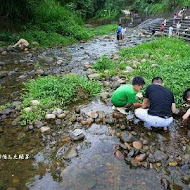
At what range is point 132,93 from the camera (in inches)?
199

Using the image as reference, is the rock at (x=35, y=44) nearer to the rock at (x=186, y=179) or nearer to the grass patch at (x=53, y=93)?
the grass patch at (x=53, y=93)

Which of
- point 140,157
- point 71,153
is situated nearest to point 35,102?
point 71,153

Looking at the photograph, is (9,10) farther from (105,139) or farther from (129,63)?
(105,139)

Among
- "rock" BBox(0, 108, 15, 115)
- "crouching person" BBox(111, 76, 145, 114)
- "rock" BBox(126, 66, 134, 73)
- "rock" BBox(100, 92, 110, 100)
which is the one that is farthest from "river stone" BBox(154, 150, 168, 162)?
"rock" BBox(126, 66, 134, 73)

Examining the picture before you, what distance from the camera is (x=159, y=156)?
160 inches

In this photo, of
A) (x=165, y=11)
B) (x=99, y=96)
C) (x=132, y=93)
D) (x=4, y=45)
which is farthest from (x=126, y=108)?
(x=165, y=11)

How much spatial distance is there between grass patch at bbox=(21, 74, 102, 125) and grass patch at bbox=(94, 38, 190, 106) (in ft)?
5.32

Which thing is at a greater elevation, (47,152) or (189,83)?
(189,83)

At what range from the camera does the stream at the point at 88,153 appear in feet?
11.7

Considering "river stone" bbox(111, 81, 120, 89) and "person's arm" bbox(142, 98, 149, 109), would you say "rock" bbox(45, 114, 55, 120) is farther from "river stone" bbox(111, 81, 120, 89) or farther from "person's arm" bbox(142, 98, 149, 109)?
"river stone" bbox(111, 81, 120, 89)

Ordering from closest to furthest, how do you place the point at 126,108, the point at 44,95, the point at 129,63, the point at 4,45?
the point at 126,108 → the point at 44,95 → the point at 129,63 → the point at 4,45

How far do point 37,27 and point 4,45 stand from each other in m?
3.26

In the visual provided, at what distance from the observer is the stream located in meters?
3.56

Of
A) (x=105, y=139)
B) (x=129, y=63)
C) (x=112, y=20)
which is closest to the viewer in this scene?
(x=105, y=139)
